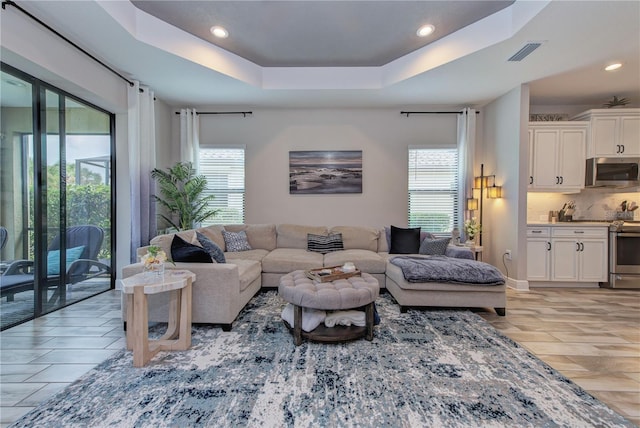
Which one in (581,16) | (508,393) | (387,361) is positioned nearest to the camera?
(508,393)

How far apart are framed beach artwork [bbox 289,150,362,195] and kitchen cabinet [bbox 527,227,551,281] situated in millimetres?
2684

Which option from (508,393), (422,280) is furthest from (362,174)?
(508,393)

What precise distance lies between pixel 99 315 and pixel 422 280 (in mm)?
3483

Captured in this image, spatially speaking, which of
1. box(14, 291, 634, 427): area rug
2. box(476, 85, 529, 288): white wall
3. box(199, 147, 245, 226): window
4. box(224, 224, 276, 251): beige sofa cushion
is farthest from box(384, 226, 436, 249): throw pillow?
box(199, 147, 245, 226): window

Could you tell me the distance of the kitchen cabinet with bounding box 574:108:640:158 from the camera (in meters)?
4.41

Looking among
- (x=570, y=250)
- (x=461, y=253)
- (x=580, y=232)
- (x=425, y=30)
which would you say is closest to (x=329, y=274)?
(x=461, y=253)

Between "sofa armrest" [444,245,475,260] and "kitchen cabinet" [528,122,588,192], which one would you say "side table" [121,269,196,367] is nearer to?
"sofa armrest" [444,245,475,260]

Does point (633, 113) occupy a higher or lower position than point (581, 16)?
lower

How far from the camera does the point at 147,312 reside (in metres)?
2.19

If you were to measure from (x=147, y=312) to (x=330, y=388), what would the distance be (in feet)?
4.71

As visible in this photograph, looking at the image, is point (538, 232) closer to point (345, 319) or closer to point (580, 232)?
point (580, 232)

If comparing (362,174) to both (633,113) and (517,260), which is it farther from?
(633,113)

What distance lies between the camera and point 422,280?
3174 millimetres

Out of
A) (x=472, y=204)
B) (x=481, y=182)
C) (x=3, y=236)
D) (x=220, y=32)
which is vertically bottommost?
(x=3, y=236)
